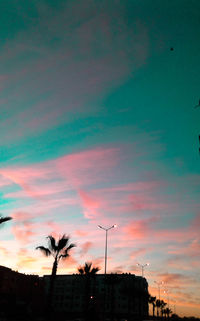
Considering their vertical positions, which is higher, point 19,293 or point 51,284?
point 51,284

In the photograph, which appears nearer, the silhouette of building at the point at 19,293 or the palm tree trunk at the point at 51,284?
the palm tree trunk at the point at 51,284

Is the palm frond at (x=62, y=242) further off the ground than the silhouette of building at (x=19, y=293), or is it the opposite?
the palm frond at (x=62, y=242)

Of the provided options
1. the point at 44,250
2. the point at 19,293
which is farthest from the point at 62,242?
the point at 19,293

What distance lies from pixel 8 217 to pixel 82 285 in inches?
4308

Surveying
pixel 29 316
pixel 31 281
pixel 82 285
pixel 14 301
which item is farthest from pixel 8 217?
pixel 82 285

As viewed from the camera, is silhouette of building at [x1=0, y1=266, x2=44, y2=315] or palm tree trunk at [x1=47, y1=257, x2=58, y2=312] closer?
palm tree trunk at [x1=47, y1=257, x2=58, y2=312]

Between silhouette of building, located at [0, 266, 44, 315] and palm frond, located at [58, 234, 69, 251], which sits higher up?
palm frond, located at [58, 234, 69, 251]

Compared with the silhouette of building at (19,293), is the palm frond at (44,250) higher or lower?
higher

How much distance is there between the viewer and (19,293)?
135 feet

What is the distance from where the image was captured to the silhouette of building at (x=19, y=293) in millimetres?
34125

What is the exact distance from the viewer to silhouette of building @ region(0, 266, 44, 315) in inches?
1344

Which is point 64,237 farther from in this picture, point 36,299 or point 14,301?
point 36,299

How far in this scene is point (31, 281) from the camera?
44094mm

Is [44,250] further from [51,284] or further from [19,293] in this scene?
[19,293]
